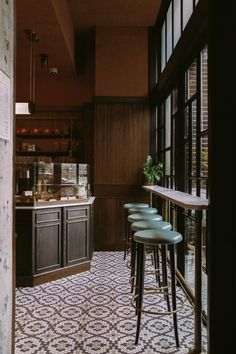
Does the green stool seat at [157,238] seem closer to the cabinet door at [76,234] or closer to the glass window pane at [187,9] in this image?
the cabinet door at [76,234]

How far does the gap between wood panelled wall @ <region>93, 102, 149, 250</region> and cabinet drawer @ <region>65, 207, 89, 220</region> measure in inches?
46.6

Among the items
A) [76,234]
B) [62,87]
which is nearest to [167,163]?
[76,234]

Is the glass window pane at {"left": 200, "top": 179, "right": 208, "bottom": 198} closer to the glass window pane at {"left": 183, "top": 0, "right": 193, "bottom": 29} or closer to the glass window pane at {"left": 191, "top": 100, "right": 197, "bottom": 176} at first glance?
the glass window pane at {"left": 191, "top": 100, "right": 197, "bottom": 176}

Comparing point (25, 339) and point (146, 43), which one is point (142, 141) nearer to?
point (146, 43)

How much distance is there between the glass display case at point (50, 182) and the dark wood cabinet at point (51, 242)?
20 centimetres

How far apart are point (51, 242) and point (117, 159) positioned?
7.22 ft

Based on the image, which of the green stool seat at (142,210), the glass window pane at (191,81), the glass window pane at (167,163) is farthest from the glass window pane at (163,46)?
the green stool seat at (142,210)

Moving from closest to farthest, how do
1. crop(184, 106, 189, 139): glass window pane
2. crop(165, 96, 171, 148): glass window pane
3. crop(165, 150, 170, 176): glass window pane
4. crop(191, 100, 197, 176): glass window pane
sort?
crop(191, 100, 197, 176): glass window pane
crop(184, 106, 189, 139): glass window pane
crop(165, 96, 171, 148): glass window pane
crop(165, 150, 170, 176): glass window pane

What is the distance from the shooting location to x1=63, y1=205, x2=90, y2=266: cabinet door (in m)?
4.09

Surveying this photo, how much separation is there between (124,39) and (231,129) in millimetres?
4486

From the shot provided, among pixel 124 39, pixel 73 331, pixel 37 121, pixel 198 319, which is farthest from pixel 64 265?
pixel 124 39

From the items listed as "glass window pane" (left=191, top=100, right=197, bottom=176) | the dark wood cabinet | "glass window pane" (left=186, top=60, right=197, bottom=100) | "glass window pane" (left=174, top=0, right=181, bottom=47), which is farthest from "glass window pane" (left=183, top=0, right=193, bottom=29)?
the dark wood cabinet

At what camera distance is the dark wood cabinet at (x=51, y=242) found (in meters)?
3.71

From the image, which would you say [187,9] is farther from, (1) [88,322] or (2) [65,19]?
(1) [88,322]
